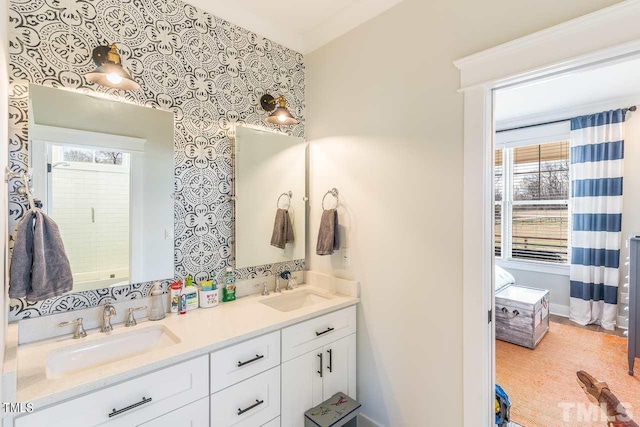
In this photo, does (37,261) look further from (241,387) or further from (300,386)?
(300,386)

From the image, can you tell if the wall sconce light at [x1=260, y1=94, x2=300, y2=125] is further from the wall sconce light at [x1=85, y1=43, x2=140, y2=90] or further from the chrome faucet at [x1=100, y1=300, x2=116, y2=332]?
the chrome faucet at [x1=100, y1=300, x2=116, y2=332]

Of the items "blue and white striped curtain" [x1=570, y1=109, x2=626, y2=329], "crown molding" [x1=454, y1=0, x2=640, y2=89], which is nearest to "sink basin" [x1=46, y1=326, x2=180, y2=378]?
"crown molding" [x1=454, y1=0, x2=640, y2=89]

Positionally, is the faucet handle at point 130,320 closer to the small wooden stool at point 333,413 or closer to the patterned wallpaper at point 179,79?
the patterned wallpaper at point 179,79

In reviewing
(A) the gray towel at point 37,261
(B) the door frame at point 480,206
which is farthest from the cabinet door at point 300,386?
(A) the gray towel at point 37,261

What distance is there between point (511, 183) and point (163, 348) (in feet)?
15.2

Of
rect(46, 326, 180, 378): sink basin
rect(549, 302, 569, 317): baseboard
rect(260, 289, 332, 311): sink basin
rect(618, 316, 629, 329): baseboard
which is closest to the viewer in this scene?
rect(46, 326, 180, 378): sink basin

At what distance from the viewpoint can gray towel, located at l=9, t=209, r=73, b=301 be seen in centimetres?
114

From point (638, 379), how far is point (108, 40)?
4.23m

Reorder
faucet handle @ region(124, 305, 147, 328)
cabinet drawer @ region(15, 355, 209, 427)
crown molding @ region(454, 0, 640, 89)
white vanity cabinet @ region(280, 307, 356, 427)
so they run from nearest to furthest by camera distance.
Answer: cabinet drawer @ region(15, 355, 209, 427)
crown molding @ region(454, 0, 640, 89)
faucet handle @ region(124, 305, 147, 328)
white vanity cabinet @ region(280, 307, 356, 427)

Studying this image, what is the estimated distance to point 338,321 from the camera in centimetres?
188

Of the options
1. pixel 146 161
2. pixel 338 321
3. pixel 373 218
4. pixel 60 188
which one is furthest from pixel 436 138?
pixel 60 188

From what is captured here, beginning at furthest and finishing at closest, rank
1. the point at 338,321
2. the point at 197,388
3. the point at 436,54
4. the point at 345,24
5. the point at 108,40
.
A: the point at 345,24
the point at 338,321
the point at 436,54
the point at 108,40
the point at 197,388

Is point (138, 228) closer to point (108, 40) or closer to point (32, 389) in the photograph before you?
point (32, 389)

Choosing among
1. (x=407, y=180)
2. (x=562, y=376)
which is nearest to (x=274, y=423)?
(x=407, y=180)
